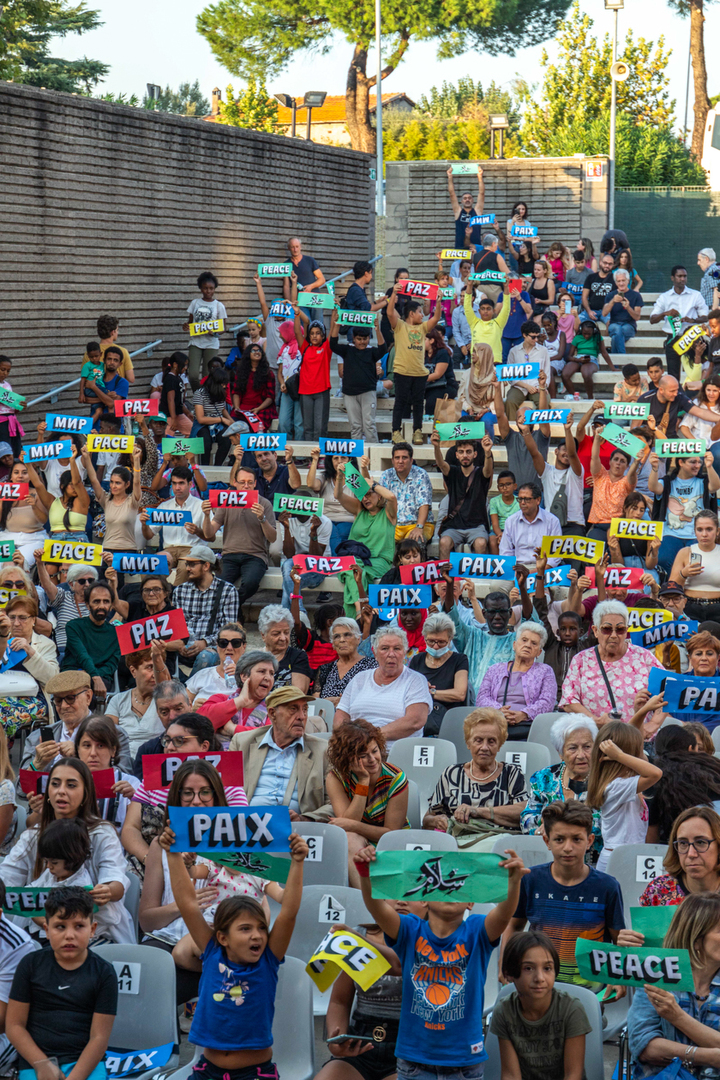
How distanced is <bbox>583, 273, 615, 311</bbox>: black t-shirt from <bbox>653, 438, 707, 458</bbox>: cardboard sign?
567 centimetres

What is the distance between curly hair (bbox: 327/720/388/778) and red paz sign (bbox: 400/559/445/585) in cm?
288

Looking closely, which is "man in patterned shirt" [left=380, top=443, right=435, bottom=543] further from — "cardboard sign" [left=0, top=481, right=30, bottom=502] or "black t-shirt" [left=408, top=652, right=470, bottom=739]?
"cardboard sign" [left=0, top=481, right=30, bottom=502]

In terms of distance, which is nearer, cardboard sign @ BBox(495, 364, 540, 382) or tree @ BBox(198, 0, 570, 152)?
cardboard sign @ BBox(495, 364, 540, 382)

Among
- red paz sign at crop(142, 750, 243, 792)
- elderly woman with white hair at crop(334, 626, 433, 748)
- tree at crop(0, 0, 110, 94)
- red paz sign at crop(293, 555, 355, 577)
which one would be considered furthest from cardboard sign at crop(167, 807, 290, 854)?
tree at crop(0, 0, 110, 94)

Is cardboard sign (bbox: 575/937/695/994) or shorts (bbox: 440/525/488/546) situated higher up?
shorts (bbox: 440/525/488/546)

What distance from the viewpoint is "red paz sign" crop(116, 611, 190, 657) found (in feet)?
22.7

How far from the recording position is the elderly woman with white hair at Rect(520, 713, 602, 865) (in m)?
5.30

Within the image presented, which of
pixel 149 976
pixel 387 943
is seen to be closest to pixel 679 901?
pixel 387 943

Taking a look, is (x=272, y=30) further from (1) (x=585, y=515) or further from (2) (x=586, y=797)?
(2) (x=586, y=797)

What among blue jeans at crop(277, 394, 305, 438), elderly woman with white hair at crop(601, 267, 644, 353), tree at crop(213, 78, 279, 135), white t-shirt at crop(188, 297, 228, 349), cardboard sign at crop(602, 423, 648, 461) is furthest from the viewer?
tree at crop(213, 78, 279, 135)

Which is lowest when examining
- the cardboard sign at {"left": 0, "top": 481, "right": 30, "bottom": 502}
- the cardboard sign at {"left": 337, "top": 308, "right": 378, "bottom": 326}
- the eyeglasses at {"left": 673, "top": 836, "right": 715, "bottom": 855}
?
the eyeglasses at {"left": 673, "top": 836, "right": 715, "bottom": 855}

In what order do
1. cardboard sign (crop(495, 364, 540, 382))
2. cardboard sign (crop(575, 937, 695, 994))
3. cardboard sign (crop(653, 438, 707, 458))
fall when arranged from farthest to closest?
cardboard sign (crop(495, 364, 540, 382))
cardboard sign (crop(653, 438, 707, 458))
cardboard sign (crop(575, 937, 695, 994))

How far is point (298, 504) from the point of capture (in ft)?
30.7

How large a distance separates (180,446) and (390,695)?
463 cm
